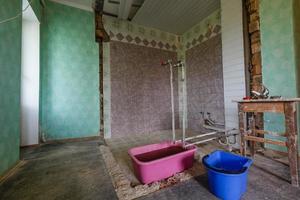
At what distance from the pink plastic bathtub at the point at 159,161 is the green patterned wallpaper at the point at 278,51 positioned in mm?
1255

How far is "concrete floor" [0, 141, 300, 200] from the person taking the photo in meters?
1.01

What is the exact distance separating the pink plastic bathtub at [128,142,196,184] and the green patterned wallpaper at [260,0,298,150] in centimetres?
125

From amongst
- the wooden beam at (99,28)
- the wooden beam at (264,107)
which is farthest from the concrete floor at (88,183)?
the wooden beam at (99,28)

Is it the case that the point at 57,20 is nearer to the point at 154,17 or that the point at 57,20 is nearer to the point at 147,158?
the point at 154,17

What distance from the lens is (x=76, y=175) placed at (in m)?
1.32

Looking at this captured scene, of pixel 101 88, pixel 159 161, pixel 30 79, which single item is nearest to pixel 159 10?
pixel 101 88

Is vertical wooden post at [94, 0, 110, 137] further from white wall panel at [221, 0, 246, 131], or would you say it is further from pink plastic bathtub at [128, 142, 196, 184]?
white wall panel at [221, 0, 246, 131]

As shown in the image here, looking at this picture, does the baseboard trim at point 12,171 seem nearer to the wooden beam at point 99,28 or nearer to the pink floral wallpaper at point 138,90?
the pink floral wallpaper at point 138,90

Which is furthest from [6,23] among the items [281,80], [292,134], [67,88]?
[281,80]

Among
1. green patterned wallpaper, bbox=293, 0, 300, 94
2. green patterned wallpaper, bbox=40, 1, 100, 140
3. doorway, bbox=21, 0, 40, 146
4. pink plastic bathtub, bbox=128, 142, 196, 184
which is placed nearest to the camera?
pink plastic bathtub, bbox=128, 142, 196, 184

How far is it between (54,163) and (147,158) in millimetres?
1115

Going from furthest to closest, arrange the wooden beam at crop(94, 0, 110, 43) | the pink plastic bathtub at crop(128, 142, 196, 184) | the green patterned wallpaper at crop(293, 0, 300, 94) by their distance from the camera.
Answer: the wooden beam at crop(94, 0, 110, 43) → the green patterned wallpaper at crop(293, 0, 300, 94) → the pink plastic bathtub at crop(128, 142, 196, 184)

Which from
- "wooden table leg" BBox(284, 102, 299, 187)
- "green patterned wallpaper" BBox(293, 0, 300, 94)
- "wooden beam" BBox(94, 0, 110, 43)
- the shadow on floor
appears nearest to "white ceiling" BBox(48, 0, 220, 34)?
"wooden beam" BBox(94, 0, 110, 43)

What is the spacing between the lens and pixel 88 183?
1183 mm
